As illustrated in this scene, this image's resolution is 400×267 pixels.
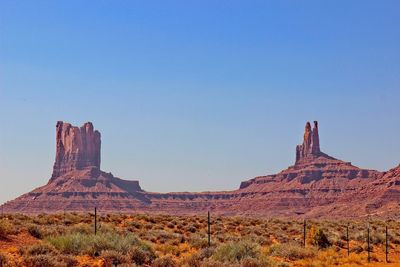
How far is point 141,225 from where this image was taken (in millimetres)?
34156

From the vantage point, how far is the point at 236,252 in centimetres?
2044

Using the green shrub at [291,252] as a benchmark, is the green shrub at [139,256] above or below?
above

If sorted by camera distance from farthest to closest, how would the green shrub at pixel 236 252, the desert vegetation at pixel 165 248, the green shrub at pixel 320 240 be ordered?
the green shrub at pixel 320 240, the green shrub at pixel 236 252, the desert vegetation at pixel 165 248

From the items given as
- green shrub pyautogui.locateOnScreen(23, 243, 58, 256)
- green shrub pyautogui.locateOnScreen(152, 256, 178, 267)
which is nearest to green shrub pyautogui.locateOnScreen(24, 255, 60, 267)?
green shrub pyautogui.locateOnScreen(23, 243, 58, 256)

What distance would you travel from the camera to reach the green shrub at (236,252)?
65.8ft

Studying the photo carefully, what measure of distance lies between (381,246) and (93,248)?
61.0 feet

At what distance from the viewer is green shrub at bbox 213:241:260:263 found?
20.1 meters

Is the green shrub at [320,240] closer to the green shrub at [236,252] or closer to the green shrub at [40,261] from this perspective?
the green shrub at [236,252]

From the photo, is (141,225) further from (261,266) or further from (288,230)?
(261,266)

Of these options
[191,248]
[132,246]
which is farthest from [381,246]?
[132,246]

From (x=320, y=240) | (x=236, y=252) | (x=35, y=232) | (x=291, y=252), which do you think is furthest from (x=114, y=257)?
(x=320, y=240)

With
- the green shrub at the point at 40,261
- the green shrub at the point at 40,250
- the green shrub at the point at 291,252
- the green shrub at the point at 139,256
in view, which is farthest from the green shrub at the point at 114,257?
the green shrub at the point at 291,252

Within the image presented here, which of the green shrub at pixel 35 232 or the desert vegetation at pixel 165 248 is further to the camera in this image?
the green shrub at pixel 35 232

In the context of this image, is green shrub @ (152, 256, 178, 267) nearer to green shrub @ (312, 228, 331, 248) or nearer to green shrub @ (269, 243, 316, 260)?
green shrub @ (269, 243, 316, 260)
